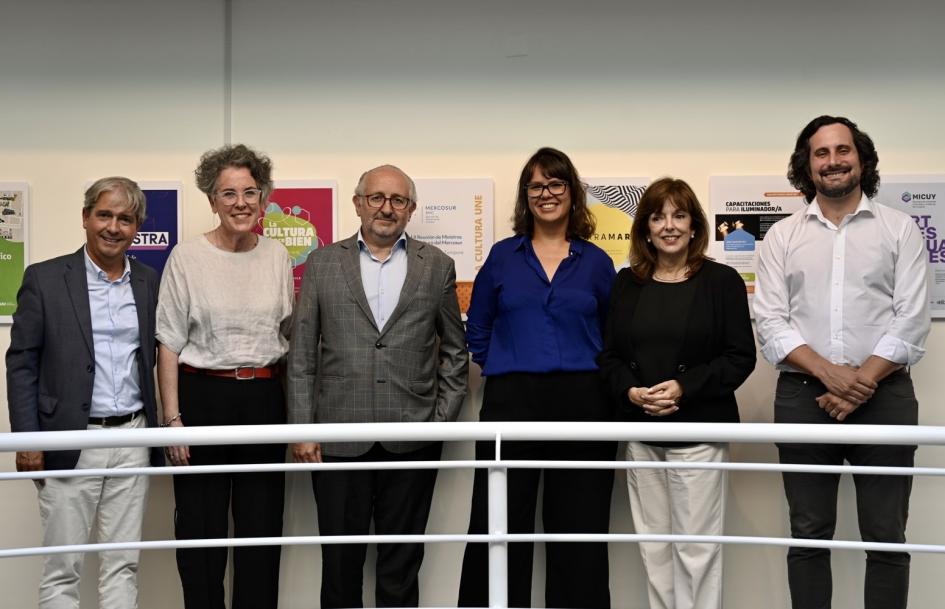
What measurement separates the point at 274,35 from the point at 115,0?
718 mm

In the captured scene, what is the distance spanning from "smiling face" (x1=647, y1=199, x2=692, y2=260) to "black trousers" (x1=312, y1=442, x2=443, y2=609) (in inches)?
46.2

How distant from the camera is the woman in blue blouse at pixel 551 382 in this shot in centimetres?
333

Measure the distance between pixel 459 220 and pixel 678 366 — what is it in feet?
4.09

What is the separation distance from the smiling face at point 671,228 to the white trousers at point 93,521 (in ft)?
6.65

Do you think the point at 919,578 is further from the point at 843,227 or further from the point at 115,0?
the point at 115,0

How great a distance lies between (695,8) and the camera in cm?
392

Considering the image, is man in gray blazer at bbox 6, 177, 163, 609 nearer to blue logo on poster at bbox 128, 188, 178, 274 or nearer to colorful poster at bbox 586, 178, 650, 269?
blue logo on poster at bbox 128, 188, 178, 274

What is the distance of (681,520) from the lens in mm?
3186

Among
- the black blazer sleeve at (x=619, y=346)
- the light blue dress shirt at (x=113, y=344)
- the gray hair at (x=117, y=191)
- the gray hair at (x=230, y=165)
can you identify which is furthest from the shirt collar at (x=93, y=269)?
the black blazer sleeve at (x=619, y=346)

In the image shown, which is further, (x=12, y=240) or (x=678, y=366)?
(x=12, y=240)

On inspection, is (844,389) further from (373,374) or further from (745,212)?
(373,374)

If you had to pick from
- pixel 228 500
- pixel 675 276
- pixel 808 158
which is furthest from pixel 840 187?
pixel 228 500

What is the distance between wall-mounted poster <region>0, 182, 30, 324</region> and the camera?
3.96 metres

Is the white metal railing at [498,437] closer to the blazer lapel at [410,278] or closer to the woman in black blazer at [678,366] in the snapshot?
the woman in black blazer at [678,366]
